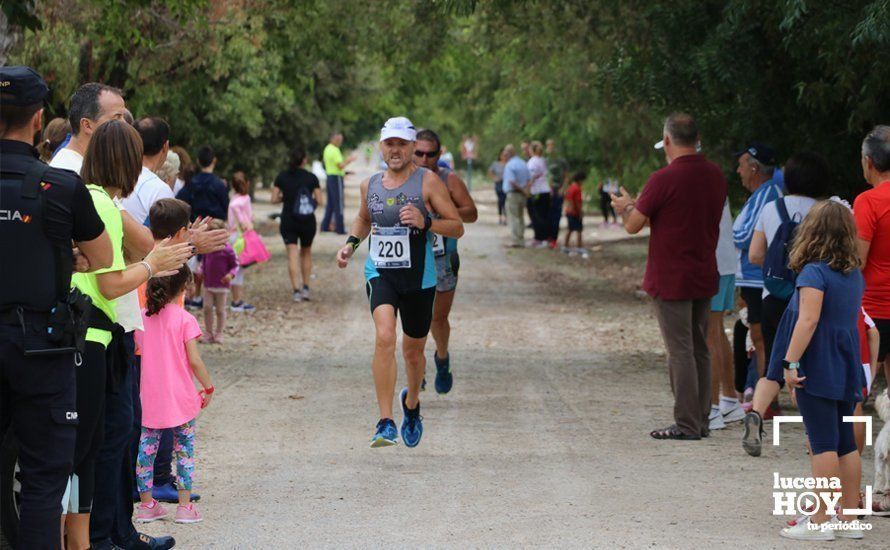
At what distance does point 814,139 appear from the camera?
42.1 feet

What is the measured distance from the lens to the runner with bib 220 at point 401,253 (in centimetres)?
920

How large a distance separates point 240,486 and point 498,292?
44.2ft

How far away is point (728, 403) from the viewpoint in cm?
1095

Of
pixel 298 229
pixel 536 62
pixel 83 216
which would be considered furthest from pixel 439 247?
pixel 536 62

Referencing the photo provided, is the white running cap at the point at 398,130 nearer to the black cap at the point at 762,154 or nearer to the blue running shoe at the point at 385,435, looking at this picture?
the blue running shoe at the point at 385,435

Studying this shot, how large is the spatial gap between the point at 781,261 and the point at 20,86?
5.95 m

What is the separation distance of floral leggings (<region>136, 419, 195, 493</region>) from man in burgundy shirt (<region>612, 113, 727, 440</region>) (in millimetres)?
3691

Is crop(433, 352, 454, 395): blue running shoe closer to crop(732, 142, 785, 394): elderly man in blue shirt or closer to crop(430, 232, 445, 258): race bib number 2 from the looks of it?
Answer: crop(430, 232, 445, 258): race bib number 2

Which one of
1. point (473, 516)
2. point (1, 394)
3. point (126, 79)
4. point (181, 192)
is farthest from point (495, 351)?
point (1, 394)

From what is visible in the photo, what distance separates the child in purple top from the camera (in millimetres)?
14734

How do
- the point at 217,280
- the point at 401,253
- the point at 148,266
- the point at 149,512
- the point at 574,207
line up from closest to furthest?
1. the point at 148,266
2. the point at 149,512
3. the point at 401,253
4. the point at 217,280
5. the point at 574,207

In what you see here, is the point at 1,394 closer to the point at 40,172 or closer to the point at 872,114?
the point at 40,172

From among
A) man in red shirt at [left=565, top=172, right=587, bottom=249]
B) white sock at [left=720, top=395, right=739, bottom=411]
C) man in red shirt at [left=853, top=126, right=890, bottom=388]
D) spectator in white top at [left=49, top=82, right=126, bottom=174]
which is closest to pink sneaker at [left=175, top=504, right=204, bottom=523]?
spectator in white top at [left=49, top=82, right=126, bottom=174]

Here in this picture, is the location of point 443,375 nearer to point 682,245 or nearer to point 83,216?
point 682,245
